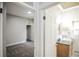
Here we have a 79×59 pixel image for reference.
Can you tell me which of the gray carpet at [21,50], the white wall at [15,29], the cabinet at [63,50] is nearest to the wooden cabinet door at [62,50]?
the cabinet at [63,50]

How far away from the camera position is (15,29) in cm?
152

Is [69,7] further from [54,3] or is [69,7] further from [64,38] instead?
[64,38]

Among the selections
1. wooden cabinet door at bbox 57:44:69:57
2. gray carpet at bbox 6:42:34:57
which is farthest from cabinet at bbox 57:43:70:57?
gray carpet at bbox 6:42:34:57

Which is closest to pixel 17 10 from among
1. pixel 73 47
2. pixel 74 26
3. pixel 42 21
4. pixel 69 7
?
pixel 42 21

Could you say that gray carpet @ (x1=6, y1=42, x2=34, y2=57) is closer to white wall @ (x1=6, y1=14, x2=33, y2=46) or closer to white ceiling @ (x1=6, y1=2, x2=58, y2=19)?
white wall @ (x1=6, y1=14, x2=33, y2=46)

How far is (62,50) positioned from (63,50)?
15 mm

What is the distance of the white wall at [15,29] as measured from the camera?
146cm

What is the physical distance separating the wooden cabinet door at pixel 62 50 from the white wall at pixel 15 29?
58 cm

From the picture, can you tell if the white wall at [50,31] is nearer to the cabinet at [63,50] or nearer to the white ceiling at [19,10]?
the cabinet at [63,50]

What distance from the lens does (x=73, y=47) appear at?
4.56 ft

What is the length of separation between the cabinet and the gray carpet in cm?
43

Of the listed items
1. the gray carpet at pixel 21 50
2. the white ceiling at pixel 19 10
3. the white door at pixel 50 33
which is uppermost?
the white ceiling at pixel 19 10

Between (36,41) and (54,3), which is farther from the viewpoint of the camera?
(36,41)

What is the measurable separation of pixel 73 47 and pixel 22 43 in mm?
808
